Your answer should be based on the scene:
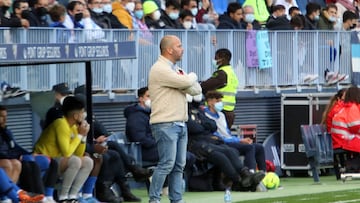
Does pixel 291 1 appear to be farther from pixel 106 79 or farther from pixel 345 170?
pixel 106 79

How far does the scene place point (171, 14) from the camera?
24.9 metres

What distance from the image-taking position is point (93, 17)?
23.2m

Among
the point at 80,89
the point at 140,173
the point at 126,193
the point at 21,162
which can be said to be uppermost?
the point at 80,89

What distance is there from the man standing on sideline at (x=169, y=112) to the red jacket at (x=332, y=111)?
726 cm

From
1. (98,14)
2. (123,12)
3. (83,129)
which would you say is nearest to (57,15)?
(98,14)

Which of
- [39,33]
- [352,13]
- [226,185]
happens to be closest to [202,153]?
[226,185]

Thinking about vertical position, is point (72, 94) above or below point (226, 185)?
above

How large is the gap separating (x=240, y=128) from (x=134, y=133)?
4407mm

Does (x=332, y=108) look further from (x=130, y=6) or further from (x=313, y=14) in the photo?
(x=313, y=14)

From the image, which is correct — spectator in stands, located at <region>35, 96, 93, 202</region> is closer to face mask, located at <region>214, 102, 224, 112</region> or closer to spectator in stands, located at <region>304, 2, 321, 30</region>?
face mask, located at <region>214, 102, 224, 112</region>

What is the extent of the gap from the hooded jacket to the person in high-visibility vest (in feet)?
9.04

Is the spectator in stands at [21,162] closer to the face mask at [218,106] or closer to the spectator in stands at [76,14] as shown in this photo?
the spectator in stands at [76,14]

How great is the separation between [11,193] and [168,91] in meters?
2.22

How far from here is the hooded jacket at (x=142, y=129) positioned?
20.8m
